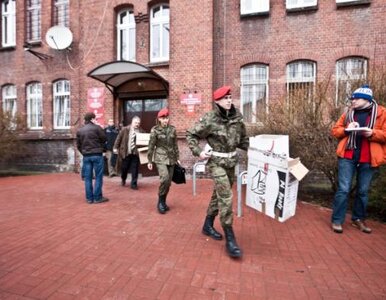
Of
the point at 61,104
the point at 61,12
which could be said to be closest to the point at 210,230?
the point at 61,104

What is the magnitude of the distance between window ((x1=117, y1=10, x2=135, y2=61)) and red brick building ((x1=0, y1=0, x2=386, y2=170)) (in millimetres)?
41

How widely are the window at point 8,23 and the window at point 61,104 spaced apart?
364 centimetres

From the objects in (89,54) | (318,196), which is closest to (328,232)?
(318,196)

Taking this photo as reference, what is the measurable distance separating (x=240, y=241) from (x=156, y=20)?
414 inches

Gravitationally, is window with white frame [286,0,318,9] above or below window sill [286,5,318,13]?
above

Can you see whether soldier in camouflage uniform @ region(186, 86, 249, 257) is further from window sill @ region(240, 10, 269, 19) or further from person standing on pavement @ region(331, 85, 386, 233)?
window sill @ region(240, 10, 269, 19)

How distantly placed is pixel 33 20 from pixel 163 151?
497 inches

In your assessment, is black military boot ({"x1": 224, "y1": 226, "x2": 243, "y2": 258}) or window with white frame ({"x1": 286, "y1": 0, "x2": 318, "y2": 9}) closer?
black military boot ({"x1": 224, "y1": 226, "x2": 243, "y2": 258})

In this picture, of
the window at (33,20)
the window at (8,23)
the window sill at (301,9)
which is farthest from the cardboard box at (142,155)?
the window at (8,23)

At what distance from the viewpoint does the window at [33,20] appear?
46.9 ft

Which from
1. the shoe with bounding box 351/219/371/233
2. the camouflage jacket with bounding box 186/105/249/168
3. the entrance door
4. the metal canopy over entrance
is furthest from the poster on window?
the shoe with bounding box 351/219/371/233

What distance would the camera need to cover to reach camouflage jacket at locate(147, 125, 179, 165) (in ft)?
19.0

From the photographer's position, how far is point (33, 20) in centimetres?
1438

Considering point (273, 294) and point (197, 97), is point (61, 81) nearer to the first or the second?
point (197, 97)
